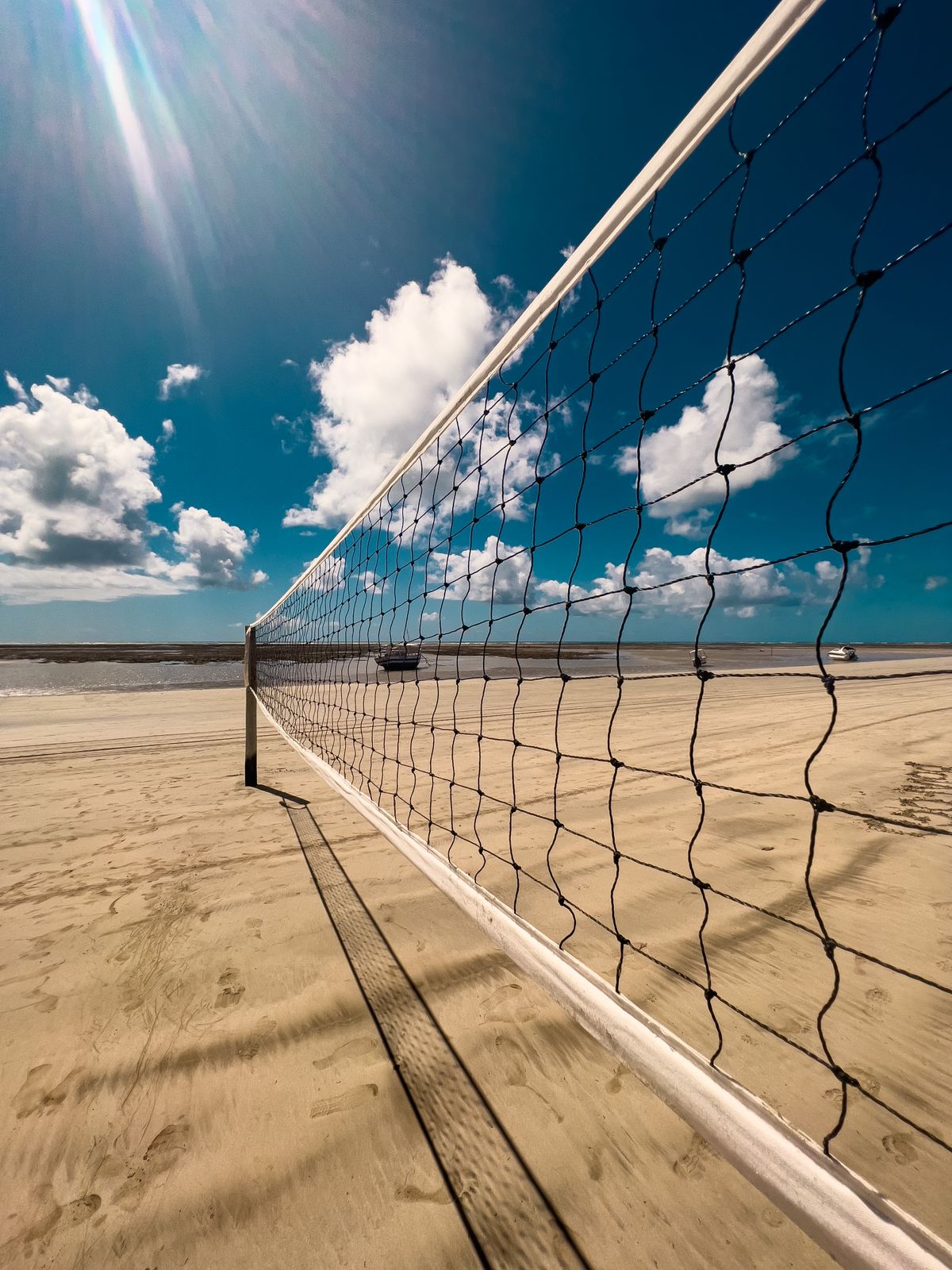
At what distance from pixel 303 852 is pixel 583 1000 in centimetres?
218

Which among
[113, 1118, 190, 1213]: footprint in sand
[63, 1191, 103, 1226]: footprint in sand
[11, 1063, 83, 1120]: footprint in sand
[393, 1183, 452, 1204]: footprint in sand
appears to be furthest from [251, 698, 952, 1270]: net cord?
[11, 1063, 83, 1120]: footprint in sand

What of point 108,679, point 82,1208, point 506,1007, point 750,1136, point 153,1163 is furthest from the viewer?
point 108,679

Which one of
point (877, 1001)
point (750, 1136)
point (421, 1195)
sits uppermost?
point (750, 1136)

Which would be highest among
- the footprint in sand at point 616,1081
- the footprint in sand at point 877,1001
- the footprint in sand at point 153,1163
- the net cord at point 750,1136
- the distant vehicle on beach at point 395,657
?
Answer: the distant vehicle on beach at point 395,657

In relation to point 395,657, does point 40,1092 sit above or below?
below

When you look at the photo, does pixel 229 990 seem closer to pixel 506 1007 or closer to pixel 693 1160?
pixel 506 1007

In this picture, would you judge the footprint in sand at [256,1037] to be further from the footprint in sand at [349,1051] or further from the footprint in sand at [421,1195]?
the footprint in sand at [421,1195]

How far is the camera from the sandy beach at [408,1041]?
1.12 m

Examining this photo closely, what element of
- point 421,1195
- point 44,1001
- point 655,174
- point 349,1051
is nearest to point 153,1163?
point 349,1051

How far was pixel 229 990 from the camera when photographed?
185 centimetres

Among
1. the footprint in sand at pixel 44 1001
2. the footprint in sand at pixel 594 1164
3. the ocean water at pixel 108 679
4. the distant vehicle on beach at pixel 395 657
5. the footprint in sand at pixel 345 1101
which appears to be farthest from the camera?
the ocean water at pixel 108 679

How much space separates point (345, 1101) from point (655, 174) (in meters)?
2.71

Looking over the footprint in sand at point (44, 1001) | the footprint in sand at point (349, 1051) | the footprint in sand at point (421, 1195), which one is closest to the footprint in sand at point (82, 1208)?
the footprint in sand at point (349, 1051)

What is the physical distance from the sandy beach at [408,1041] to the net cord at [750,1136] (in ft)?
1.03
